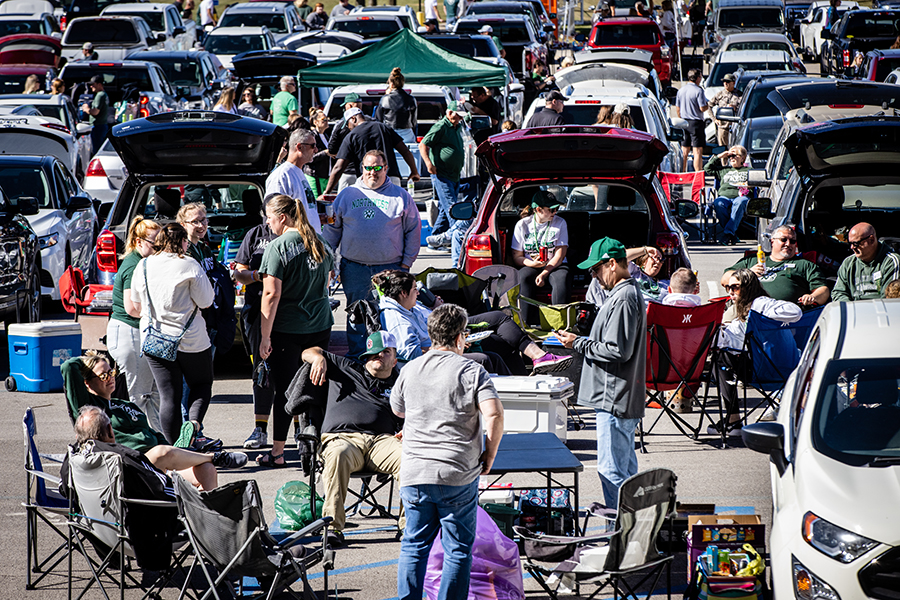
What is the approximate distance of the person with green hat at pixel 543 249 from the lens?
35.6ft

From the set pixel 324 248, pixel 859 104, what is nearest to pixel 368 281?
pixel 324 248

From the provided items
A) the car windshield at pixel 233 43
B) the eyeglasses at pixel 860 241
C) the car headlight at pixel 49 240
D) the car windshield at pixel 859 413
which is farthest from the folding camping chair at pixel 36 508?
the car windshield at pixel 233 43

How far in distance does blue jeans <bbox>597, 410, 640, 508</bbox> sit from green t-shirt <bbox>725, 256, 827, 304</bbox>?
11.7 feet

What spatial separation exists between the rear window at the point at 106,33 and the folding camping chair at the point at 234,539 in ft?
84.2

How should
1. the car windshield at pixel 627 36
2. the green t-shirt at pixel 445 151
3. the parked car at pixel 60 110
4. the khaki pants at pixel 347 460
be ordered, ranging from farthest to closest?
the car windshield at pixel 627 36
the parked car at pixel 60 110
the green t-shirt at pixel 445 151
the khaki pants at pixel 347 460

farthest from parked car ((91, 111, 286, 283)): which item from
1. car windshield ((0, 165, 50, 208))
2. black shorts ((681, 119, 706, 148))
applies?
black shorts ((681, 119, 706, 148))

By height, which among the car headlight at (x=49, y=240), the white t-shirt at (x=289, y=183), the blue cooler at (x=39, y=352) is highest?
the white t-shirt at (x=289, y=183)

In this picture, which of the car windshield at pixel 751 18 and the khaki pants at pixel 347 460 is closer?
the khaki pants at pixel 347 460

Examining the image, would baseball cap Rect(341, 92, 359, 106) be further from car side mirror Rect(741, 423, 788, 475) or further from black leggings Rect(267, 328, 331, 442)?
car side mirror Rect(741, 423, 788, 475)

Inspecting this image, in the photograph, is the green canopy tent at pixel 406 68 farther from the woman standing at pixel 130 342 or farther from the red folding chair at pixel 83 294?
the woman standing at pixel 130 342

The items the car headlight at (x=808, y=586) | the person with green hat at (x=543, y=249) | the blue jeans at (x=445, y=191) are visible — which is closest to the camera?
A: the car headlight at (x=808, y=586)

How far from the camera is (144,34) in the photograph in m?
29.9

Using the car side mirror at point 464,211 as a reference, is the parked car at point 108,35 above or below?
below

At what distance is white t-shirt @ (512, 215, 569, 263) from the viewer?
35.7 ft
